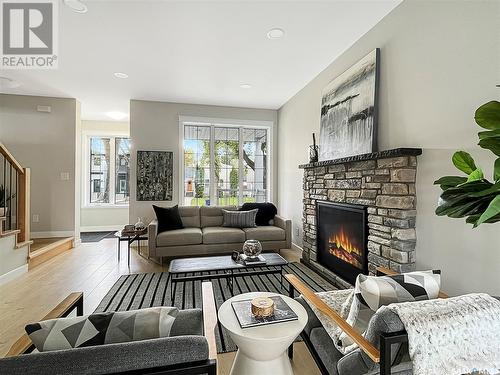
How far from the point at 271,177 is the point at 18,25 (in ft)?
14.4

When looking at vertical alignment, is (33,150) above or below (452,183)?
above

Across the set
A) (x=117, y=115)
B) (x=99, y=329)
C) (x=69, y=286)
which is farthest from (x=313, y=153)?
(x=117, y=115)

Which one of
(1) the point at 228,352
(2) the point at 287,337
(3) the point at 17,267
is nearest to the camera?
(2) the point at 287,337

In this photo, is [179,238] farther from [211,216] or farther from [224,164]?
[224,164]

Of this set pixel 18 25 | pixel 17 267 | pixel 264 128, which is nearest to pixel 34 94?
pixel 18 25

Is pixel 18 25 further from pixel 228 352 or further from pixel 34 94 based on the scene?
pixel 228 352

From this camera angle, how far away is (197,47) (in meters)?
3.03

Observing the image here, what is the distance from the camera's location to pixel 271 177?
5.60 m

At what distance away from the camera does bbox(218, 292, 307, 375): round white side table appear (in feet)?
3.91

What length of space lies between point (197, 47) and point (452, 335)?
132 inches

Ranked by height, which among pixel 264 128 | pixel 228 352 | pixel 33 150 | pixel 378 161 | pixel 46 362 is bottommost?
pixel 228 352

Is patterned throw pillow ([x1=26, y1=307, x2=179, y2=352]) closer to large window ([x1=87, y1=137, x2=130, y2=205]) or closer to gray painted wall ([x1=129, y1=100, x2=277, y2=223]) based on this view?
gray painted wall ([x1=129, y1=100, x2=277, y2=223])

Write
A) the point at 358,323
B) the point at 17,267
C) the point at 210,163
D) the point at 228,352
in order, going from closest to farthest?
the point at 358,323
the point at 228,352
the point at 17,267
the point at 210,163

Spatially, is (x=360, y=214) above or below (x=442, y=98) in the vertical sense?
below
